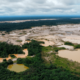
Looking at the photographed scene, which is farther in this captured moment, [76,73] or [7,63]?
[7,63]

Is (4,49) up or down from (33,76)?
up

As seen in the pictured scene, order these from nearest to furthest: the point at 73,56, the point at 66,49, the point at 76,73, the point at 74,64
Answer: the point at 76,73 < the point at 74,64 < the point at 73,56 < the point at 66,49

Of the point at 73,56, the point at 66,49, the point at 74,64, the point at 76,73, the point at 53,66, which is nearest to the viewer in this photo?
the point at 76,73

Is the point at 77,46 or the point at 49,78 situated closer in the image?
the point at 49,78

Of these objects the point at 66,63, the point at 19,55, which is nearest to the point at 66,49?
the point at 66,63

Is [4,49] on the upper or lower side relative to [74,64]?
upper

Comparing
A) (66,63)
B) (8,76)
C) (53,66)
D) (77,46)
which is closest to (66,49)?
(77,46)

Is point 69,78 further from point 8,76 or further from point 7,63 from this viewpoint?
point 7,63

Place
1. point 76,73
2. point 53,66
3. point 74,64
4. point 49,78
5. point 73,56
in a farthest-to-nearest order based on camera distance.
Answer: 1. point 73,56
2. point 74,64
3. point 53,66
4. point 76,73
5. point 49,78

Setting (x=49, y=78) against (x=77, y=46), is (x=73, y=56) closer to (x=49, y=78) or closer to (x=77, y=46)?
(x=77, y=46)
